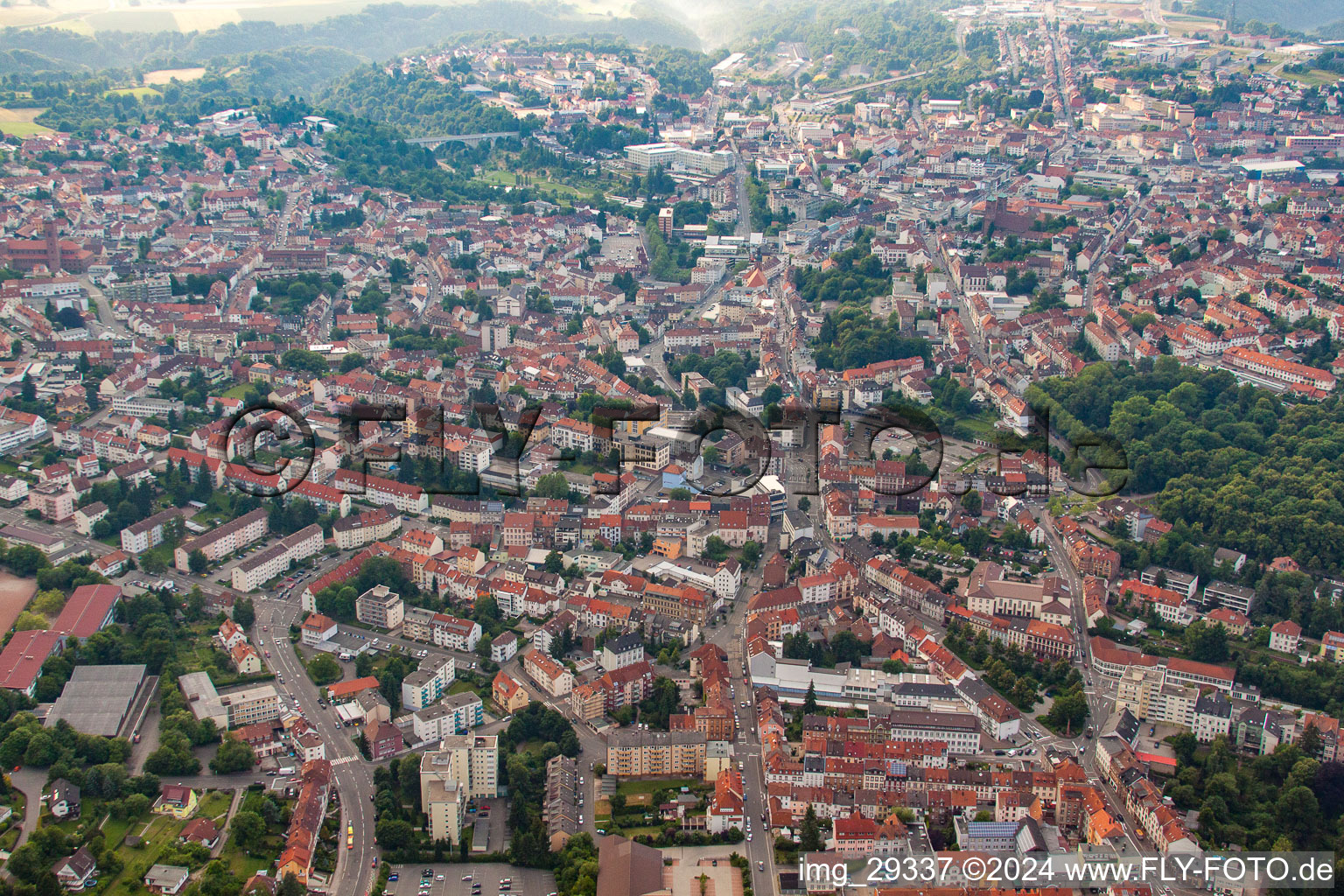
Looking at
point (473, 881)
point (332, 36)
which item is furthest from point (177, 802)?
point (332, 36)

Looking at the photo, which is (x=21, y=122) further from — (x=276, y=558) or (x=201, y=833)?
(x=201, y=833)

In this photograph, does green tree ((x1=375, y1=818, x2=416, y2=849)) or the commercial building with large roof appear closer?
green tree ((x1=375, y1=818, x2=416, y2=849))

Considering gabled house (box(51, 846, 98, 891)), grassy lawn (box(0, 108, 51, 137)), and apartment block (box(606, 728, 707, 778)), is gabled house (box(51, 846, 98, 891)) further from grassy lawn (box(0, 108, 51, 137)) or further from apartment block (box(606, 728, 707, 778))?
grassy lawn (box(0, 108, 51, 137))

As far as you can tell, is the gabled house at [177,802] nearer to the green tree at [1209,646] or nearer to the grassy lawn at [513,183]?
the green tree at [1209,646]

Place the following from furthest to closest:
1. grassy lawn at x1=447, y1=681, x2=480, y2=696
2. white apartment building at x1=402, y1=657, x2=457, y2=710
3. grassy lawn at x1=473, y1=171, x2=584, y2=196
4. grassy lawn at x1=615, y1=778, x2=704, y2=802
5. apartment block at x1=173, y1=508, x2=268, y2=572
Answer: grassy lawn at x1=473, y1=171, x2=584, y2=196 < apartment block at x1=173, y1=508, x2=268, y2=572 < grassy lawn at x1=447, y1=681, x2=480, y2=696 < white apartment building at x1=402, y1=657, x2=457, y2=710 < grassy lawn at x1=615, y1=778, x2=704, y2=802

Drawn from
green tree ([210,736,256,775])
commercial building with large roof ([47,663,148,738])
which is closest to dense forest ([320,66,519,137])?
commercial building with large roof ([47,663,148,738])

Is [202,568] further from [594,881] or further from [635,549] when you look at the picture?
[594,881]
